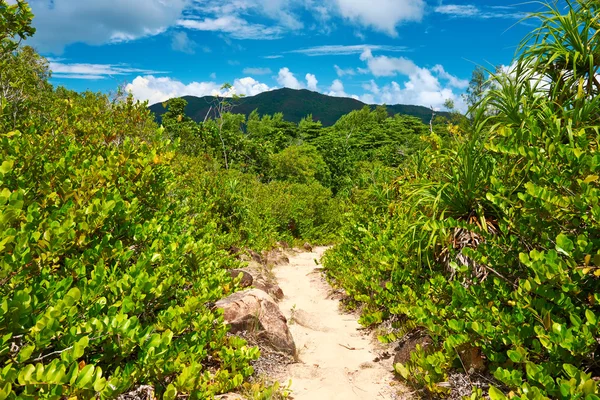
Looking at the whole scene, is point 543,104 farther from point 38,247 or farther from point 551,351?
point 38,247

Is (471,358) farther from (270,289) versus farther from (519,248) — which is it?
(270,289)

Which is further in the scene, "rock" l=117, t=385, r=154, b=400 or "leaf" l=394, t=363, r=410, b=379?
"leaf" l=394, t=363, r=410, b=379

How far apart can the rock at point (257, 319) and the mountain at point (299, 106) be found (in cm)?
13035

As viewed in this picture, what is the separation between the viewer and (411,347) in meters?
4.12

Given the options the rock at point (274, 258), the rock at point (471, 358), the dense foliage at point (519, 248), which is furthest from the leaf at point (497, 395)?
the rock at point (274, 258)

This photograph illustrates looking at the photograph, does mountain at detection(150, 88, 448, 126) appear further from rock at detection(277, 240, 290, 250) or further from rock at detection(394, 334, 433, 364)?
rock at detection(394, 334, 433, 364)

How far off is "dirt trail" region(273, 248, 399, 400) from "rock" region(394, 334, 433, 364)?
0.20 meters

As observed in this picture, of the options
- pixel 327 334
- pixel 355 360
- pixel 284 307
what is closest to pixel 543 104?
pixel 355 360

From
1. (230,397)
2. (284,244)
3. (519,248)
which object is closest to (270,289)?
(230,397)

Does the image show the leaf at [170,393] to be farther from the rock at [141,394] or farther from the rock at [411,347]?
the rock at [411,347]

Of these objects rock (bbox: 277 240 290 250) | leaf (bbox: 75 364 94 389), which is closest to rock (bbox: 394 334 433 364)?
leaf (bbox: 75 364 94 389)

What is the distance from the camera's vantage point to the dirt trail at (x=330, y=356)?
3822 mm

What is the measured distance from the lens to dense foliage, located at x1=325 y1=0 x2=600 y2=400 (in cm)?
222

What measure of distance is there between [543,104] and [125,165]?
166 inches
